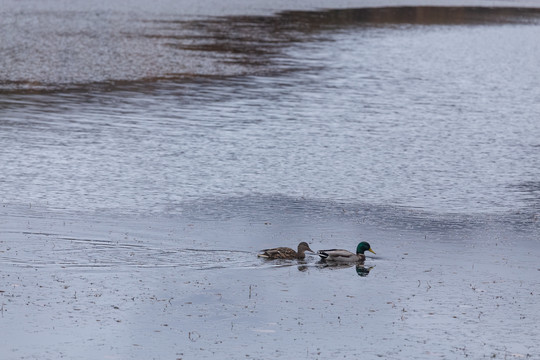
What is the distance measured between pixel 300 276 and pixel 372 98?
71.0 ft

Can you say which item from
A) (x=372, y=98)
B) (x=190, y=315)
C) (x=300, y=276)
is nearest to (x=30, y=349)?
(x=190, y=315)

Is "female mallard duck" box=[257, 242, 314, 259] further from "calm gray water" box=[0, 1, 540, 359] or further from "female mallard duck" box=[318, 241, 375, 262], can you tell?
"female mallard duck" box=[318, 241, 375, 262]

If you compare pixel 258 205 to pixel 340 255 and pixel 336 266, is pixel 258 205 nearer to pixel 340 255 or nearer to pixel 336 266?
pixel 336 266

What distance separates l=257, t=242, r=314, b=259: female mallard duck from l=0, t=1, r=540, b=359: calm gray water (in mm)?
155

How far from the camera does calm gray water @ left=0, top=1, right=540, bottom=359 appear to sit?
13102 mm

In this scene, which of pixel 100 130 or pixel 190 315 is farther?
pixel 100 130

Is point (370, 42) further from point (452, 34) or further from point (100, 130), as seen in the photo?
point (100, 130)

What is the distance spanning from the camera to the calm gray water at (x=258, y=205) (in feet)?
43.0

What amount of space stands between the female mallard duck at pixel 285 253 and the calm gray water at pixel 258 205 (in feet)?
0.51

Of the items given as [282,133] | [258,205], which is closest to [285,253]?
[258,205]

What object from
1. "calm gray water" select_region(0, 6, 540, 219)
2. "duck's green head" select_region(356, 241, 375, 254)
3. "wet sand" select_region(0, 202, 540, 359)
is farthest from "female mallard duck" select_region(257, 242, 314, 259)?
"calm gray water" select_region(0, 6, 540, 219)

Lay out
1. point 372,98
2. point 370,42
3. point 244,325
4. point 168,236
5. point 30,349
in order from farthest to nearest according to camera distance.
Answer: point 370,42 < point 372,98 < point 168,236 < point 244,325 < point 30,349

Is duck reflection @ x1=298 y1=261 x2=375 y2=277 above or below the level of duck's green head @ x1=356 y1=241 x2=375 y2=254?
below

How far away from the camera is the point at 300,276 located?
15.8m
